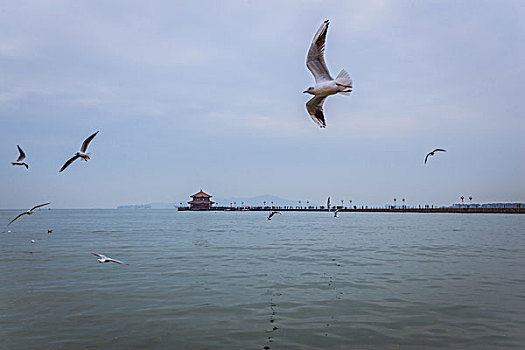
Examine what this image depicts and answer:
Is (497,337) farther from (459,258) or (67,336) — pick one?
(459,258)

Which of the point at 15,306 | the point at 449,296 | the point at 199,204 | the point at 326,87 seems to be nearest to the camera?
the point at 326,87

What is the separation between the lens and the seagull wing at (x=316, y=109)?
9.32 metres

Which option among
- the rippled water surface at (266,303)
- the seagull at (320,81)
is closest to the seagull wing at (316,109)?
the seagull at (320,81)

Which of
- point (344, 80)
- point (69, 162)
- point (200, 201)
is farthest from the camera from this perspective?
point (200, 201)

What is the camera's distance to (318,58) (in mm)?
8914

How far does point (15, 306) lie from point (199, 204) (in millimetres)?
171521

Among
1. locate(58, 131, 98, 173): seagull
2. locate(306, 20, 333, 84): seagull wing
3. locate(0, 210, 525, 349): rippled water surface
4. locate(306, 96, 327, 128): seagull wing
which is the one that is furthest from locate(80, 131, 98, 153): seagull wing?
locate(306, 20, 333, 84): seagull wing

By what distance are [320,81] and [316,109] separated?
68cm

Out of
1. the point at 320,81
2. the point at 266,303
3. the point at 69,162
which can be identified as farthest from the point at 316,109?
the point at 69,162

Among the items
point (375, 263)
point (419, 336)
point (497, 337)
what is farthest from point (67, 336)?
point (375, 263)

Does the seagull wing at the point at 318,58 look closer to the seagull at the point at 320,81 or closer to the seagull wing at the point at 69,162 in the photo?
the seagull at the point at 320,81

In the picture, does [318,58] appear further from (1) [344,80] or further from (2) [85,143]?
(2) [85,143]

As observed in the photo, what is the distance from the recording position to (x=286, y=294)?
13094 mm

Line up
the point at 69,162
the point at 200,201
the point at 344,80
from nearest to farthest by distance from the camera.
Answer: the point at 344,80 → the point at 69,162 → the point at 200,201
